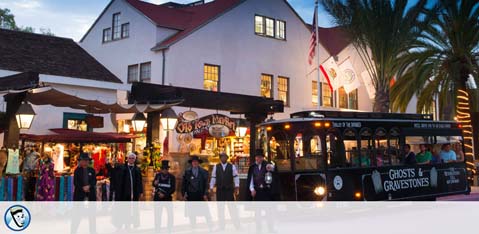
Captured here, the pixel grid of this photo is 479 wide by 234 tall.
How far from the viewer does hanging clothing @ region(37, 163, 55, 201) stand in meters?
12.2

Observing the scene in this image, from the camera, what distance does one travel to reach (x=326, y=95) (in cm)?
3086

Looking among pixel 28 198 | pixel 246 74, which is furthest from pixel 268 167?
pixel 246 74

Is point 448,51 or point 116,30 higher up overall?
point 116,30

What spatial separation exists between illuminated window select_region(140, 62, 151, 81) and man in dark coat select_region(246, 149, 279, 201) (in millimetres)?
14780

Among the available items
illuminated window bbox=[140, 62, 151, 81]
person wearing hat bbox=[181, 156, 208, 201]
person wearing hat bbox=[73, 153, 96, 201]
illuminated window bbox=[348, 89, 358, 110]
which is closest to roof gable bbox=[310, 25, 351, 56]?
illuminated window bbox=[348, 89, 358, 110]

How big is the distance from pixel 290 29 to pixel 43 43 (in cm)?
1362

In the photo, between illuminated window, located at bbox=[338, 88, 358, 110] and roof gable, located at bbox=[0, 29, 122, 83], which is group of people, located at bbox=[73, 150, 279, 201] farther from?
illuminated window, located at bbox=[338, 88, 358, 110]

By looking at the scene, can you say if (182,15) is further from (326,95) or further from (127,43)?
(326,95)

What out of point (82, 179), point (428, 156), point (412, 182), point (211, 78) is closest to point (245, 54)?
point (211, 78)

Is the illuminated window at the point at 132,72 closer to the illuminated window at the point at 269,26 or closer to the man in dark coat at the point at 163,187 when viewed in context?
the illuminated window at the point at 269,26

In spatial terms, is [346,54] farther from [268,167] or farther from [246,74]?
[268,167]

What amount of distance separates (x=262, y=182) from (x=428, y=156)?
7508mm

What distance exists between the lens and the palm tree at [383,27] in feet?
75.8

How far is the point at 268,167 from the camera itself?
10.9 metres
